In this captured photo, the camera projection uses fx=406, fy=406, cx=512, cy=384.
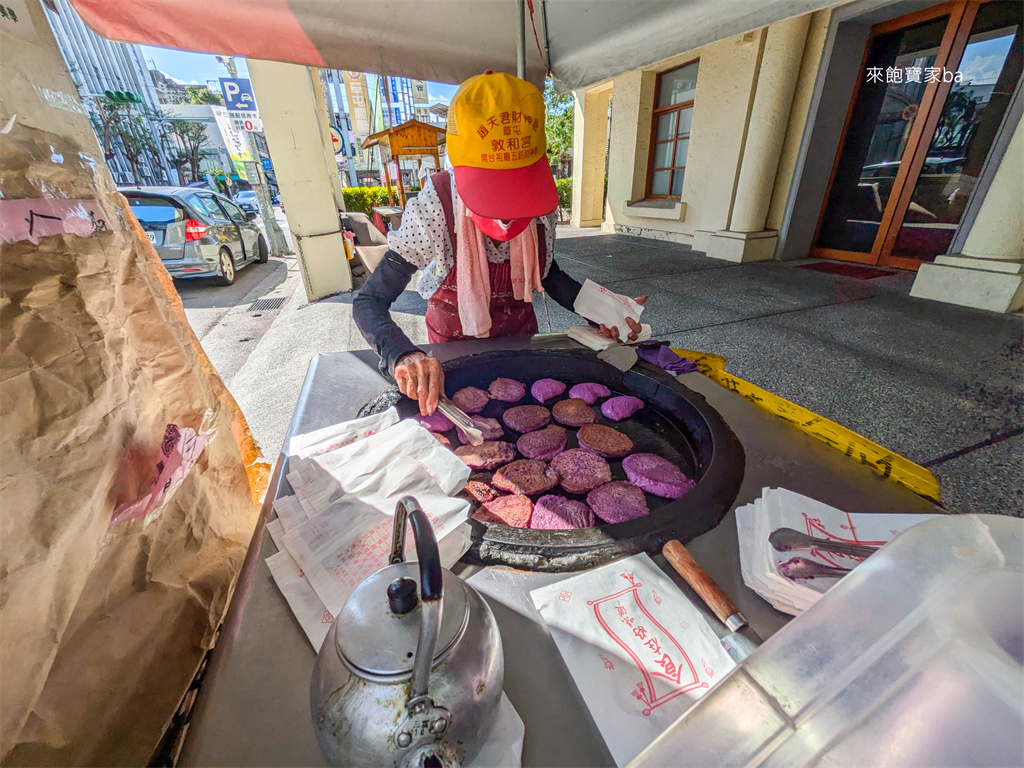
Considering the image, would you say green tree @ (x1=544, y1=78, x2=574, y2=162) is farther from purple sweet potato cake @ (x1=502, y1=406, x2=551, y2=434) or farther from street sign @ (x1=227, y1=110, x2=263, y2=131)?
purple sweet potato cake @ (x1=502, y1=406, x2=551, y2=434)

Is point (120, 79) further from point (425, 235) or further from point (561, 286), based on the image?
point (561, 286)

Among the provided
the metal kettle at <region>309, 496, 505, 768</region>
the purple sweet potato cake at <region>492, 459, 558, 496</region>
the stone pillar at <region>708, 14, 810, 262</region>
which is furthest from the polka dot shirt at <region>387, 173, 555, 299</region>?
the stone pillar at <region>708, 14, 810, 262</region>

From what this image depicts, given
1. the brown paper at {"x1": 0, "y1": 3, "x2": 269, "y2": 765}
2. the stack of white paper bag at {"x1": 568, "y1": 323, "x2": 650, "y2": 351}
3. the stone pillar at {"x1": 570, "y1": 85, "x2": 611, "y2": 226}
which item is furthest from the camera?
the stone pillar at {"x1": 570, "y1": 85, "x2": 611, "y2": 226}

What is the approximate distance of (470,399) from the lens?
155 cm

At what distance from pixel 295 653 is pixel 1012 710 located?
0.93 meters

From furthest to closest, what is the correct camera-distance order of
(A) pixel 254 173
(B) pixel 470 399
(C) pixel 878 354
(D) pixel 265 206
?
(D) pixel 265 206 < (A) pixel 254 173 < (C) pixel 878 354 < (B) pixel 470 399

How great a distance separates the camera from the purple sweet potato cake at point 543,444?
4.40 ft

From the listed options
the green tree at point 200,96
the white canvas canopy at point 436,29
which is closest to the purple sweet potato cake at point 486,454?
the white canvas canopy at point 436,29

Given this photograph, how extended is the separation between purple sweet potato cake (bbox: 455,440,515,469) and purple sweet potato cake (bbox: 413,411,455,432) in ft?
0.31

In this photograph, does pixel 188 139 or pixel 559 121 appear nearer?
pixel 559 121

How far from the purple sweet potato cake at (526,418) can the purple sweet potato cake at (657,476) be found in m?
0.33

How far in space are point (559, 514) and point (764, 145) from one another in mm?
6272

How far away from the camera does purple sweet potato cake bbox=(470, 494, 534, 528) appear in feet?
3.48

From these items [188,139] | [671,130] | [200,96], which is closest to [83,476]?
[671,130]
